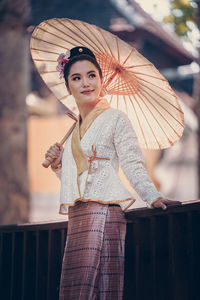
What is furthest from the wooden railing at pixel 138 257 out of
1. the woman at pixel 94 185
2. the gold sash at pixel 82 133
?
the gold sash at pixel 82 133

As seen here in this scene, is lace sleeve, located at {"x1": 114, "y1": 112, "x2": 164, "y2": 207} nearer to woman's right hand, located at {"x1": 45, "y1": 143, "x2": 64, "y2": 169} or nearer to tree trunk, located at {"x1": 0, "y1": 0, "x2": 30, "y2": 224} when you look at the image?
woman's right hand, located at {"x1": 45, "y1": 143, "x2": 64, "y2": 169}

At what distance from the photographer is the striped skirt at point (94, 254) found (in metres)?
2.54

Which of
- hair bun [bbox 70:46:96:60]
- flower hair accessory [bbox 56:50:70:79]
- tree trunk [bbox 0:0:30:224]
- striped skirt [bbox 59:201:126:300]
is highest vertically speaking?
tree trunk [bbox 0:0:30:224]

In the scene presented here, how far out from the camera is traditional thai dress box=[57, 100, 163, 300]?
2564 millimetres

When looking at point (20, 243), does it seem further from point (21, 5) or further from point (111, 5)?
point (111, 5)

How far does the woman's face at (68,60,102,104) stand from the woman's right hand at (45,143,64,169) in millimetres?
353

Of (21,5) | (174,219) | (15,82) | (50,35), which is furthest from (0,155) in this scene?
(174,219)

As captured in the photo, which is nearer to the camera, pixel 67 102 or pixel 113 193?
pixel 113 193

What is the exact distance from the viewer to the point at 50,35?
304 cm

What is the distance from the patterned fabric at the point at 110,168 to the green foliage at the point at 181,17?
14.7 feet

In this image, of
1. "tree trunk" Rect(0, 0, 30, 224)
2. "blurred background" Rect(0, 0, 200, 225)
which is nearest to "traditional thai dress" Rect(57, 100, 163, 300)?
"blurred background" Rect(0, 0, 200, 225)

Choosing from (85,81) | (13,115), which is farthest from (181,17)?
(85,81)

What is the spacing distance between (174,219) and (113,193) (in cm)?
41

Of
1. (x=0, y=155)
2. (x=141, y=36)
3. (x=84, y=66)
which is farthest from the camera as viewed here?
(x=141, y=36)
